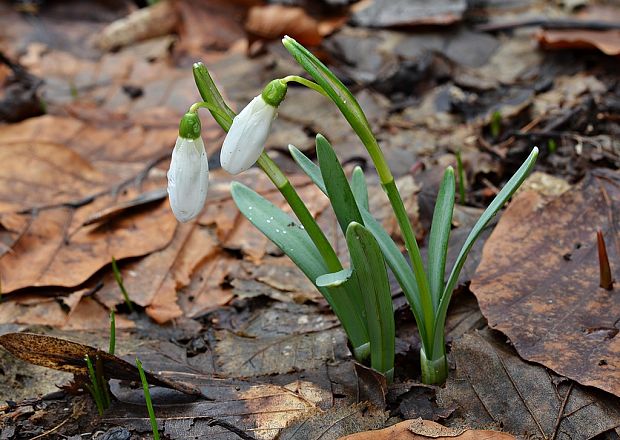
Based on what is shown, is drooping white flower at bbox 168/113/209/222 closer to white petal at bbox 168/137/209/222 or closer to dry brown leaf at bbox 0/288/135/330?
white petal at bbox 168/137/209/222

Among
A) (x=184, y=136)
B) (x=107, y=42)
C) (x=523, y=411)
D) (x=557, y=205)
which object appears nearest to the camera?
(x=184, y=136)

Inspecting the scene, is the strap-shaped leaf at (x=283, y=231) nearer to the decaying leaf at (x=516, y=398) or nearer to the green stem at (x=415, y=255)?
the green stem at (x=415, y=255)

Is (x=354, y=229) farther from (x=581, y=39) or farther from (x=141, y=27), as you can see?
(x=141, y=27)

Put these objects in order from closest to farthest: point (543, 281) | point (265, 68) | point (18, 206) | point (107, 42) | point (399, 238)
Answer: point (543, 281)
point (399, 238)
point (18, 206)
point (265, 68)
point (107, 42)

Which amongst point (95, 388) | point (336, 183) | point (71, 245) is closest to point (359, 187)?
point (336, 183)

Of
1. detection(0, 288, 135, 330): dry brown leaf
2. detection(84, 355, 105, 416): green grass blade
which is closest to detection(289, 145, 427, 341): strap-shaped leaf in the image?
detection(84, 355, 105, 416): green grass blade

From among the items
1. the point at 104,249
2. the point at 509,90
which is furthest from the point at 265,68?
the point at 104,249

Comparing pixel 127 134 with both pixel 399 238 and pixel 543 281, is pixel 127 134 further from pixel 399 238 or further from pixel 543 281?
pixel 543 281
